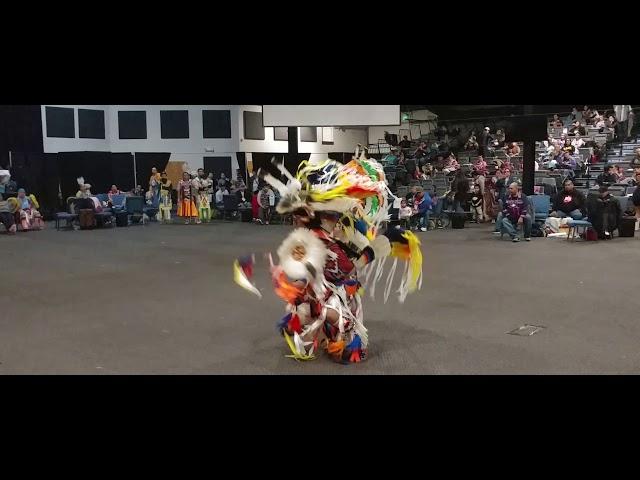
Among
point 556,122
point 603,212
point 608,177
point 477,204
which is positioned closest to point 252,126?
point 477,204

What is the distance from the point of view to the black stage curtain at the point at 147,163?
672 inches

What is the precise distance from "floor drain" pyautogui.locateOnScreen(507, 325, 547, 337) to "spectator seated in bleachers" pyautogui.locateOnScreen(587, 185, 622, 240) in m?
5.55

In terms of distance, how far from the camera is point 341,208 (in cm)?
369

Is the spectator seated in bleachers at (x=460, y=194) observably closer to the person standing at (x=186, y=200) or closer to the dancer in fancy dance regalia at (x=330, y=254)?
the person standing at (x=186, y=200)

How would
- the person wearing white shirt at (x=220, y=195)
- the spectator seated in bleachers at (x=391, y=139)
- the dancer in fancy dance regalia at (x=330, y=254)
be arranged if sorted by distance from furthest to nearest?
the spectator seated in bleachers at (x=391, y=139) < the person wearing white shirt at (x=220, y=195) < the dancer in fancy dance regalia at (x=330, y=254)

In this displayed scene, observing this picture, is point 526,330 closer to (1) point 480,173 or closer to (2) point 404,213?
(2) point 404,213

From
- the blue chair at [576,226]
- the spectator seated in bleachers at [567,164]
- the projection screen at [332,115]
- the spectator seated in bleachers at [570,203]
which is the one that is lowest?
the blue chair at [576,226]

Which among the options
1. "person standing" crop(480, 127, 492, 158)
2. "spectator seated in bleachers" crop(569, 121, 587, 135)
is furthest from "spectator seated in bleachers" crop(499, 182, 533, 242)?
"spectator seated in bleachers" crop(569, 121, 587, 135)

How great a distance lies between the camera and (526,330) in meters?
4.51

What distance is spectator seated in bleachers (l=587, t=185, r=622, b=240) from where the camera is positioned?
30.5 feet

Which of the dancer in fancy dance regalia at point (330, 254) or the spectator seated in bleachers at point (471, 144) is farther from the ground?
the spectator seated in bleachers at point (471, 144)

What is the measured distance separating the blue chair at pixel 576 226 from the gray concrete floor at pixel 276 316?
808 millimetres

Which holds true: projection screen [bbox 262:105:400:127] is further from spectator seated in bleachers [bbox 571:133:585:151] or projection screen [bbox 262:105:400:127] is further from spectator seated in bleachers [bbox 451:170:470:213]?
spectator seated in bleachers [bbox 571:133:585:151]

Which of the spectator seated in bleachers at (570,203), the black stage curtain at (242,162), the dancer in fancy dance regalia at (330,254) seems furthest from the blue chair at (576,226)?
the black stage curtain at (242,162)
